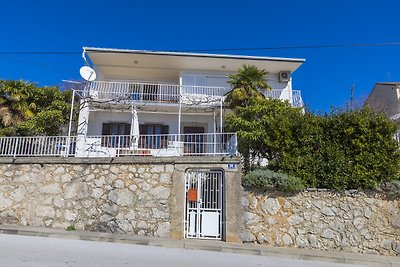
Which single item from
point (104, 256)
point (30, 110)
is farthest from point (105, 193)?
point (30, 110)

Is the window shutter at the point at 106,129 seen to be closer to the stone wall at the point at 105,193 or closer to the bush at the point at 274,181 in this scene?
the stone wall at the point at 105,193

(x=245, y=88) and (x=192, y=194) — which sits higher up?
(x=245, y=88)

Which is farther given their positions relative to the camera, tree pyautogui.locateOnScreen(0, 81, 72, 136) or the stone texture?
tree pyautogui.locateOnScreen(0, 81, 72, 136)

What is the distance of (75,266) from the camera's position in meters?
5.18

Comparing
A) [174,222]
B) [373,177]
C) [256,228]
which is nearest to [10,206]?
[174,222]

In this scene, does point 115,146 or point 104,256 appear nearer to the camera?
point 104,256

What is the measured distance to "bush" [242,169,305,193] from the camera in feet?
27.4

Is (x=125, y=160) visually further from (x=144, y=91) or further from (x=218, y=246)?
(x=144, y=91)

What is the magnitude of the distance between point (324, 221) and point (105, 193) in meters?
6.87

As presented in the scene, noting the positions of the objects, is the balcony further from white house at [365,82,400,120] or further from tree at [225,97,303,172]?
white house at [365,82,400,120]

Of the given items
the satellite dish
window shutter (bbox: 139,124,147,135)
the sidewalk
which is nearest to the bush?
the sidewalk

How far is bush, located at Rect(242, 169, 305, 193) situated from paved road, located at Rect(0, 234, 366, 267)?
6.78 feet

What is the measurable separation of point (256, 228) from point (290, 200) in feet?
4.42

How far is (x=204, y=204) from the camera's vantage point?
8883mm
